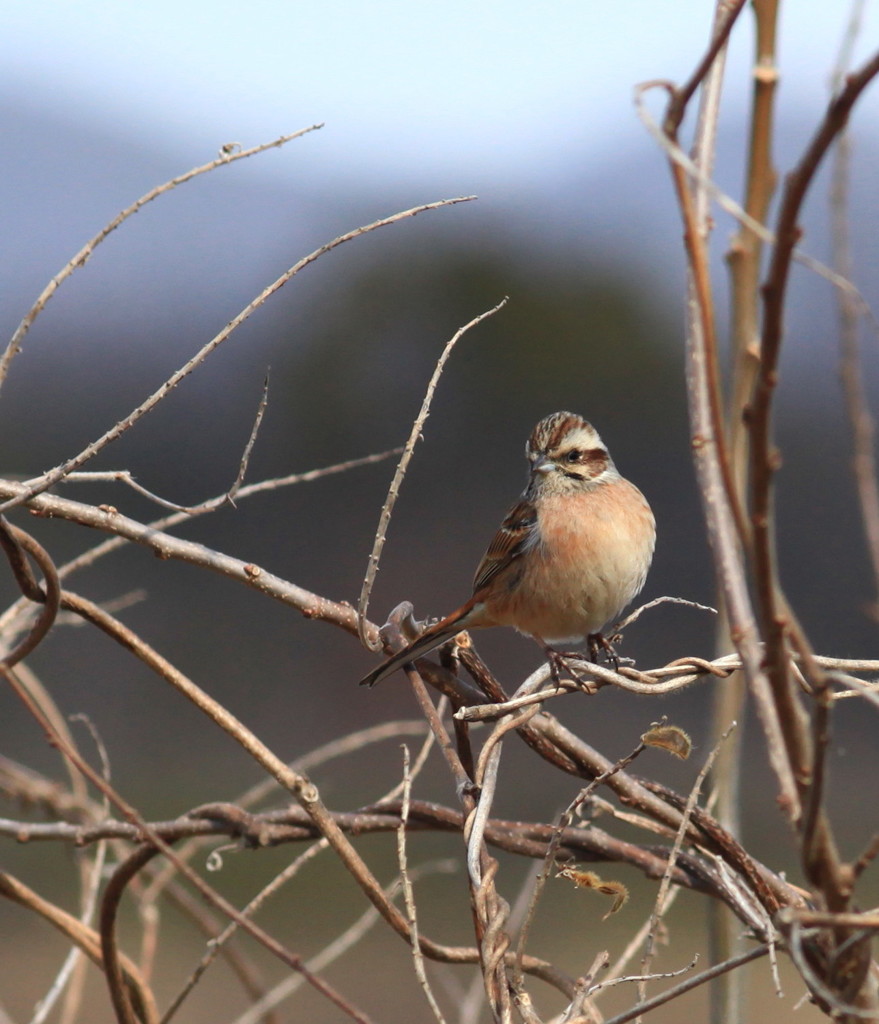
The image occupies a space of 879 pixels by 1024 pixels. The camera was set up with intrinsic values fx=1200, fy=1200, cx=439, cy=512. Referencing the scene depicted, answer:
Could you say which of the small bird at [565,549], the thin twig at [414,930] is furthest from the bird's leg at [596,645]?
the thin twig at [414,930]

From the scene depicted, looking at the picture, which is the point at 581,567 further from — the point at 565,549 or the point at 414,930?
the point at 414,930

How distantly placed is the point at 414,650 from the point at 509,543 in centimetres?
178

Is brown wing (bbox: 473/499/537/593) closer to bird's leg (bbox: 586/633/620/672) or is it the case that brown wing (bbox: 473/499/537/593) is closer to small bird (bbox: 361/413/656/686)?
small bird (bbox: 361/413/656/686)

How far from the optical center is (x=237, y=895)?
1034cm

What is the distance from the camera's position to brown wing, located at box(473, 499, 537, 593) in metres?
3.90

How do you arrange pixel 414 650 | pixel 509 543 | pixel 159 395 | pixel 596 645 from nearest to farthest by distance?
pixel 159 395 → pixel 414 650 → pixel 596 645 → pixel 509 543

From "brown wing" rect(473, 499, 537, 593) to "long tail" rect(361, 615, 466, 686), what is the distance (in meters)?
0.79

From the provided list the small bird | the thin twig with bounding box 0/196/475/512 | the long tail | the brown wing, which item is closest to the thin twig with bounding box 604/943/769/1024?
the long tail

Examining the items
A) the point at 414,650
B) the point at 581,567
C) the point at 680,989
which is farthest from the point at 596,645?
the point at 680,989

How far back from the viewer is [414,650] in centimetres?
218

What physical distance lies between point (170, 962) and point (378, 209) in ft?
46.3

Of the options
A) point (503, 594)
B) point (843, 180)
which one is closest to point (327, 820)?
point (843, 180)

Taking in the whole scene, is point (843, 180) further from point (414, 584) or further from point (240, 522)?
point (240, 522)

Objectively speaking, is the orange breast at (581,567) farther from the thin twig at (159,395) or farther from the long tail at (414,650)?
the thin twig at (159,395)
